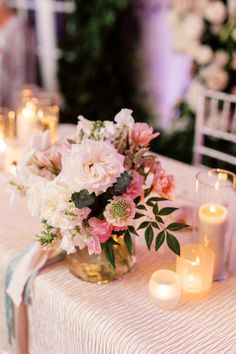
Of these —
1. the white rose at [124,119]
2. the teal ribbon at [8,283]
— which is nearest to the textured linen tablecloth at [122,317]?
the teal ribbon at [8,283]

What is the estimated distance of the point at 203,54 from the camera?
3.01 metres

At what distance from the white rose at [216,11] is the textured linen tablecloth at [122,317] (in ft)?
Answer: 6.39

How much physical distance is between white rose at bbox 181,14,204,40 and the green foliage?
670 millimetres

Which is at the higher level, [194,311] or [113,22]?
[113,22]

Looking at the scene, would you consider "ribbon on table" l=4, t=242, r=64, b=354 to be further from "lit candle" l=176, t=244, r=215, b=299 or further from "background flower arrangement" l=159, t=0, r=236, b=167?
"background flower arrangement" l=159, t=0, r=236, b=167

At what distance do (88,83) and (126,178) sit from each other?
274 centimetres

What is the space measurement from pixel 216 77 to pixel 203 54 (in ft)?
0.48

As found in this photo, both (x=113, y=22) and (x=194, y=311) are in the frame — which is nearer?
(x=194, y=311)

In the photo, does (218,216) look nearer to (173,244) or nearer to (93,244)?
(173,244)

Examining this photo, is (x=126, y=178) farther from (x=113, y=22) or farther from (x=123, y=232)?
(x=113, y=22)

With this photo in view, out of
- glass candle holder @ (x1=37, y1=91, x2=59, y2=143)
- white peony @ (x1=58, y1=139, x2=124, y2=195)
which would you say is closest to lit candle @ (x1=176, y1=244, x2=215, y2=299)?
white peony @ (x1=58, y1=139, x2=124, y2=195)

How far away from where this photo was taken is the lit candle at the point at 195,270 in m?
1.13

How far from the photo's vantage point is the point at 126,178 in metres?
1.05

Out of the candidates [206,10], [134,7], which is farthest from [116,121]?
[134,7]
